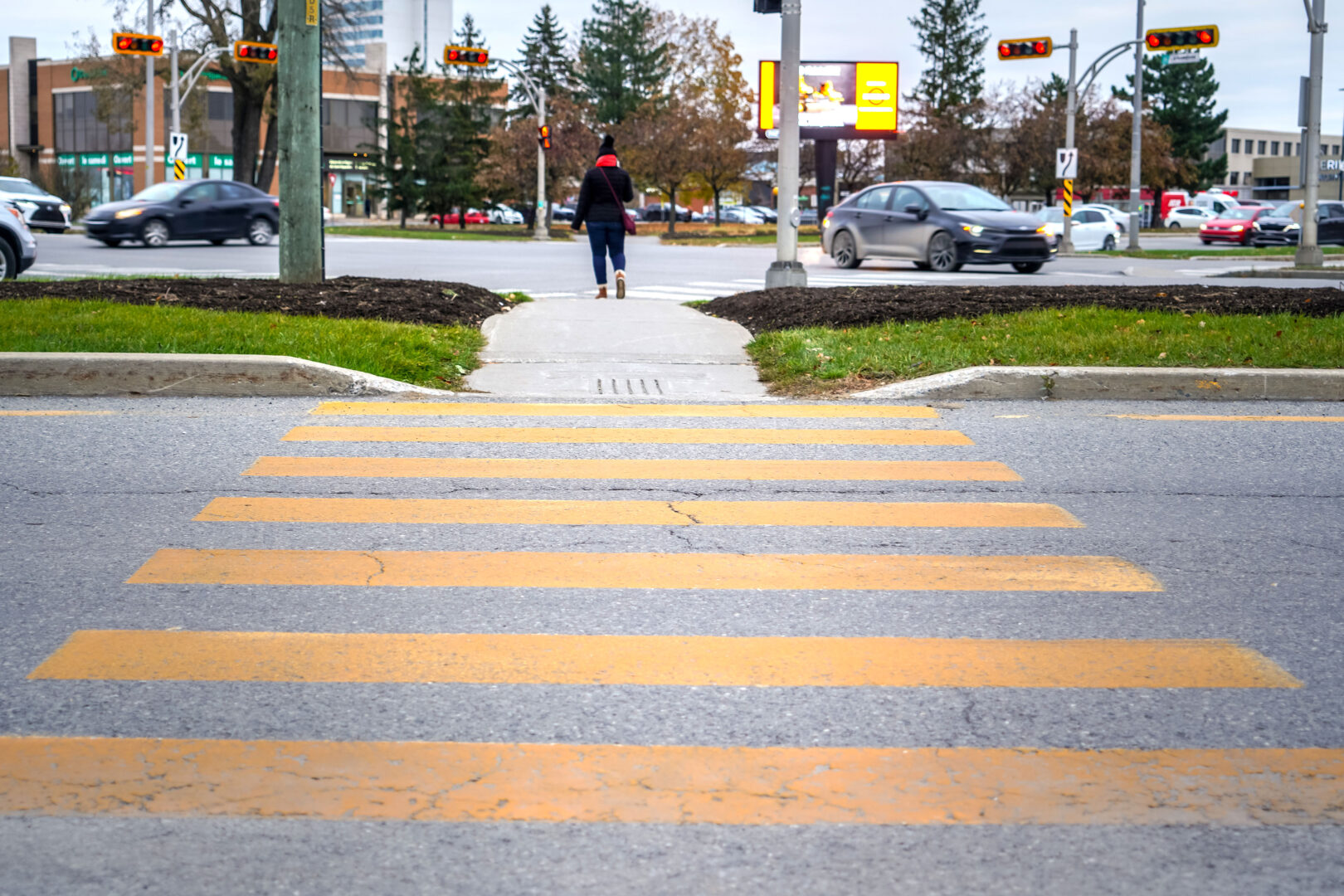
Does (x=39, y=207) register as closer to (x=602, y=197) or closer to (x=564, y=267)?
(x=564, y=267)

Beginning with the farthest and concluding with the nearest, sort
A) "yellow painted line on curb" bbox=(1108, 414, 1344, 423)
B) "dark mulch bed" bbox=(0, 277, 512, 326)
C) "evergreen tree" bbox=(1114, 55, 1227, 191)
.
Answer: "evergreen tree" bbox=(1114, 55, 1227, 191), "dark mulch bed" bbox=(0, 277, 512, 326), "yellow painted line on curb" bbox=(1108, 414, 1344, 423)

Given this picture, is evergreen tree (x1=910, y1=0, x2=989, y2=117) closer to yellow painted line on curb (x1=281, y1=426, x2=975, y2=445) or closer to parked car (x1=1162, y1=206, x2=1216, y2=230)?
parked car (x1=1162, y1=206, x2=1216, y2=230)

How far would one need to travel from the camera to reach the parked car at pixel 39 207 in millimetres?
37625

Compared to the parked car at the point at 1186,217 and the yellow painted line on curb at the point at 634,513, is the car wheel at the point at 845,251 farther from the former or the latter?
the parked car at the point at 1186,217

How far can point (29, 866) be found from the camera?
2.90 metres

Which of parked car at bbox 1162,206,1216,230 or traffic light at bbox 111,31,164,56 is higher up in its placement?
traffic light at bbox 111,31,164,56

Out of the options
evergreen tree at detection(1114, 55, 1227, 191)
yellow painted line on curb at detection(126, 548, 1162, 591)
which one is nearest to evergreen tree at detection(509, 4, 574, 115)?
evergreen tree at detection(1114, 55, 1227, 191)

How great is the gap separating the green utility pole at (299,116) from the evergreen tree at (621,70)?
76.6 metres

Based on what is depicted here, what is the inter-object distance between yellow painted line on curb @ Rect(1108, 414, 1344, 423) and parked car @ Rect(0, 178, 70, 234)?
115 ft

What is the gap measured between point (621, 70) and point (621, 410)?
85764mm

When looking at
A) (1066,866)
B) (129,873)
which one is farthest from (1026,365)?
(129,873)

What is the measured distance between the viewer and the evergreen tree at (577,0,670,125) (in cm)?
8931

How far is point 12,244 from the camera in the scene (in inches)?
634

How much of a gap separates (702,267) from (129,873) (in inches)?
978
